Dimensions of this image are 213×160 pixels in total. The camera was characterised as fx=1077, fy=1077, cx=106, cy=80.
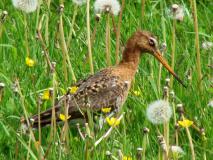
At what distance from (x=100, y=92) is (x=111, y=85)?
0.48 ft

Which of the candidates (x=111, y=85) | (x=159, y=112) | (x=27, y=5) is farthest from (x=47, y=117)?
(x=159, y=112)

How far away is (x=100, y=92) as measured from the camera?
7574 mm

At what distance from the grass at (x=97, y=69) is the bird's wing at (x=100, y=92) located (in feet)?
0.40

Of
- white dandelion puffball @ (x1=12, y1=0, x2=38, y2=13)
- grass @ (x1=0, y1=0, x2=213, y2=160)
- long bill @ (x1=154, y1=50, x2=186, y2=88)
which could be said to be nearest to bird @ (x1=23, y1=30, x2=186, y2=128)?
long bill @ (x1=154, y1=50, x2=186, y2=88)

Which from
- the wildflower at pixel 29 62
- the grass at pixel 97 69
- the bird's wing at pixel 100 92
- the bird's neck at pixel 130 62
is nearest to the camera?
the grass at pixel 97 69

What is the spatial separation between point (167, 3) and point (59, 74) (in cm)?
232

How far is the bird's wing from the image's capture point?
7473 millimetres

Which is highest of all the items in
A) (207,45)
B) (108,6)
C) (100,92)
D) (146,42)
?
(108,6)

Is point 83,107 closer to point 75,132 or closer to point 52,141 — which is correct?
point 75,132

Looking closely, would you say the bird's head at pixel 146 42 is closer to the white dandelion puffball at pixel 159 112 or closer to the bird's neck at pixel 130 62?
the bird's neck at pixel 130 62

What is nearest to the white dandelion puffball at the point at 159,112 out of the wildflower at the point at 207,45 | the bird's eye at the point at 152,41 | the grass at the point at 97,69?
the grass at the point at 97,69

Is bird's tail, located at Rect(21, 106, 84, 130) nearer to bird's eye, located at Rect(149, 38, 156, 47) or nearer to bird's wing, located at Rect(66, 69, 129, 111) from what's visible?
bird's wing, located at Rect(66, 69, 129, 111)

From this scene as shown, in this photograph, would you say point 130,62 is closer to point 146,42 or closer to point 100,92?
point 146,42

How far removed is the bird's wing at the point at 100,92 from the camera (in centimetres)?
747
